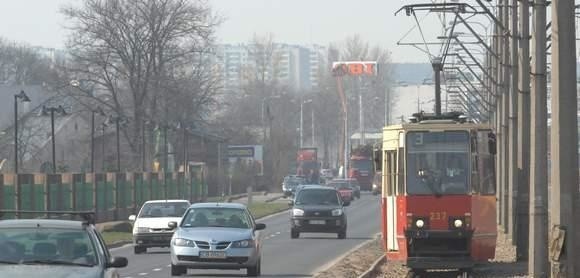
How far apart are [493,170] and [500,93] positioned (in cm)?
2453

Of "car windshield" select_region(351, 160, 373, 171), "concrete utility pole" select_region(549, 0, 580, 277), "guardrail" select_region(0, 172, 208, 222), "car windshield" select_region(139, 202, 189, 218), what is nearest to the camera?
"concrete utility pole" select_region(549, 0, 580, 277)

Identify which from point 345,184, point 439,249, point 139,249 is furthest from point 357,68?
point 439,249

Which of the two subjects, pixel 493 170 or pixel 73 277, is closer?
pixel 73 277

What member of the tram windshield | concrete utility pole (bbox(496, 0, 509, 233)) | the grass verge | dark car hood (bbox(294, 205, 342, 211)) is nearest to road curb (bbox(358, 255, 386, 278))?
the tram windshield

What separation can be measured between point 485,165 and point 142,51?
61.1 metres

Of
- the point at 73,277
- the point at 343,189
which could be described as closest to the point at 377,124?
the point at 343,189

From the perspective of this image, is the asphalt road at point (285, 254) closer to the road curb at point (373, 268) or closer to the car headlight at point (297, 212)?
the car headlight at point (297, 212)

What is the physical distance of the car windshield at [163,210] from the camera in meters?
39.6

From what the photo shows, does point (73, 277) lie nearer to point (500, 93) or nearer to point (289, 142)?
point (500, 93)

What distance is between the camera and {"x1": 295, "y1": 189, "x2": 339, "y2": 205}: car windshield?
4819 cm

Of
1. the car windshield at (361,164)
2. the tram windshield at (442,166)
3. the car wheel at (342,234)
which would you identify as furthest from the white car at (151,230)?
the car windshield at (361,164)

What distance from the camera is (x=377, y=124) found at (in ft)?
617

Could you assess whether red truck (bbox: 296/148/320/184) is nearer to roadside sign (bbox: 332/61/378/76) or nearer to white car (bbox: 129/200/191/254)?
roadside sign (bbox: 332/61/378/76)

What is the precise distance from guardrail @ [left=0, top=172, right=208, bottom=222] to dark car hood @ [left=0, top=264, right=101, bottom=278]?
1076 inches
